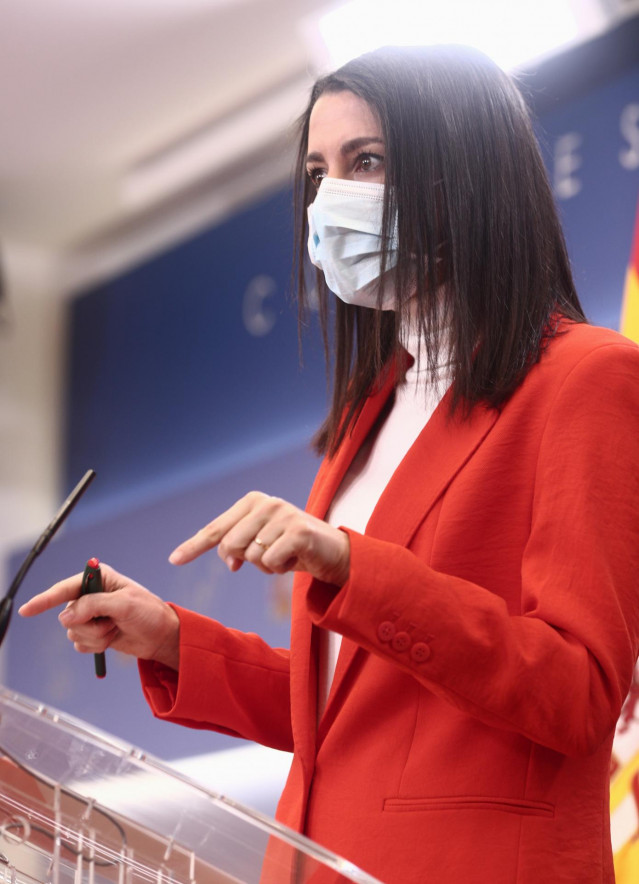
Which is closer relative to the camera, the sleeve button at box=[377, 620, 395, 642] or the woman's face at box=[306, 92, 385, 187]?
the sleeve button at box=[377, 620, 395, 642]

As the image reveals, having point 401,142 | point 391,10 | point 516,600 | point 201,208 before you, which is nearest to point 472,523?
point 516,600

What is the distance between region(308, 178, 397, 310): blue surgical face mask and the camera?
1284mm

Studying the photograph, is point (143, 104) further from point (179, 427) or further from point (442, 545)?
point (442, 545)

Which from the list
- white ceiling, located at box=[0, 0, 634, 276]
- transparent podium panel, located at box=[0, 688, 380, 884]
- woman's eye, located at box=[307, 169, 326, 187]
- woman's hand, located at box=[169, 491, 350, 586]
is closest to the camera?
transparent podium panel, located at box=[0, 688, 380, 884]

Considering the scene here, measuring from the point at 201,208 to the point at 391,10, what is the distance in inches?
54.9

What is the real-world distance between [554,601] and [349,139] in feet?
1.98

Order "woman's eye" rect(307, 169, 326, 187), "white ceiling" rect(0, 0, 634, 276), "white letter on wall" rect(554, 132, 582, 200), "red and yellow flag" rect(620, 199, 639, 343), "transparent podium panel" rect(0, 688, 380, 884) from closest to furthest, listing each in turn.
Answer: "transparent podium panel" rect(0, 688, 380, 884) < "woman's eye" rect(307, 169, 326, 187) < "red and yellow flag" rect(620, 199, 639, 343) < "white letter on wall" rect(554, 132, 582, 200) < "white ceiling" rect(0, 0, 634, 276)

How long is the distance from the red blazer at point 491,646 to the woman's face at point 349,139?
316mm

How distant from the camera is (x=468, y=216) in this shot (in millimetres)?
1205

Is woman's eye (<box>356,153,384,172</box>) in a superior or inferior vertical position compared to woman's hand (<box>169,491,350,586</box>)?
superior

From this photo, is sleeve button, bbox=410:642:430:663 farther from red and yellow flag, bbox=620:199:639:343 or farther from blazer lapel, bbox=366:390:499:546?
red and yellow flag, bbox=620:199:639:343

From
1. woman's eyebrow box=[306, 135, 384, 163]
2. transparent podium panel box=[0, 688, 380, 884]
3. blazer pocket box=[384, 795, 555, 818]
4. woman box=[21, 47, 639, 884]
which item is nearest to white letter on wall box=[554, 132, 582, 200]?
woman box=[21, 47, 639, 884]

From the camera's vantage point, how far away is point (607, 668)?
3.23 ft

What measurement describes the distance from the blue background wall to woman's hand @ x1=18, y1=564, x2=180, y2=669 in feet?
6.52
